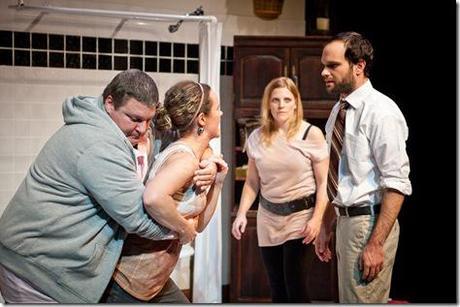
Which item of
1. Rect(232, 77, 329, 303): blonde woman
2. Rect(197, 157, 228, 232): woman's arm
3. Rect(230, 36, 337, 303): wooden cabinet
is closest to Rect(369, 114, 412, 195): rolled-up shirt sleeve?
Rect(232, 77, 329, 303): blonde woman

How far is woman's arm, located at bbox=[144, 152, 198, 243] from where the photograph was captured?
1736 millimetres

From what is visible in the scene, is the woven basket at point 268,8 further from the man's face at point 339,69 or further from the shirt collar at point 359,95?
the shirt collar at point 359,95

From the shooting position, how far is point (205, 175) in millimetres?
1854

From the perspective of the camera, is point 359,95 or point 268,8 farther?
point 268,8

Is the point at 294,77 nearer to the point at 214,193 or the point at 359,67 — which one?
the point at 359,67

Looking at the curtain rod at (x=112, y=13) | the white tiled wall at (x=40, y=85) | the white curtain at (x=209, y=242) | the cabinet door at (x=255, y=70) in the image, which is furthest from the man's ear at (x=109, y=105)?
the cabinet door at (x=255, y=70)

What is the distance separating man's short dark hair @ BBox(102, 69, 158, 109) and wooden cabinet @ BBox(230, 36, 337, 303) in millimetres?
688

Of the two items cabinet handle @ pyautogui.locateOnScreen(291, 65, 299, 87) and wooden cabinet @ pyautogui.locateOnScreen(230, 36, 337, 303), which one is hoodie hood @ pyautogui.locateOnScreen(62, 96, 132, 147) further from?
cabinet handle @ pyautogui.locateOnScreen(291, 65, 299, 87)

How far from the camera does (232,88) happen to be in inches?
104

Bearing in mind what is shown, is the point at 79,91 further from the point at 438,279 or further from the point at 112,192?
the point at 438,279

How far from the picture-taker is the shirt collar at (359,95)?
2.06m

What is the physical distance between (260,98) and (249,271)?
662 millimetres

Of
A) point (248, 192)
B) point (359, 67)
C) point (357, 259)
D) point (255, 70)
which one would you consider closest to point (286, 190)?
point (248, 192)

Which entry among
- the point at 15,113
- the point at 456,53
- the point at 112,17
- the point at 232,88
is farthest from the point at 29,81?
the point at 456,53
